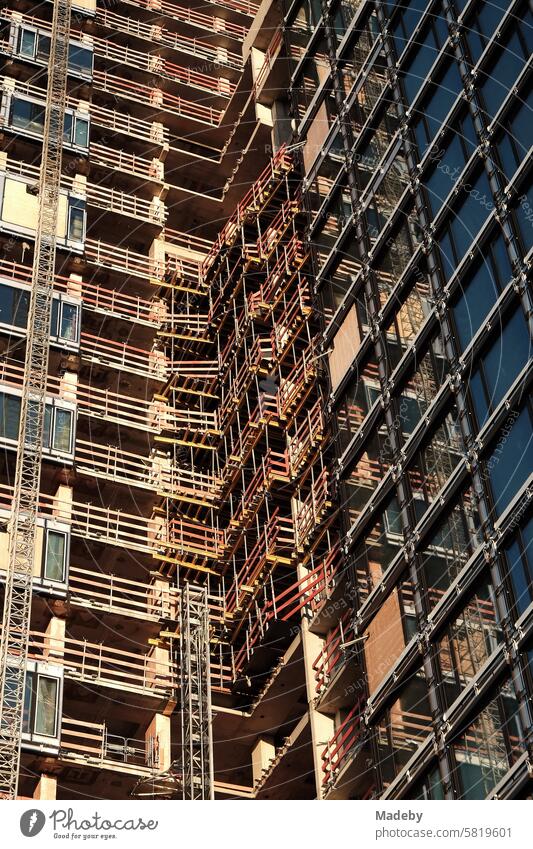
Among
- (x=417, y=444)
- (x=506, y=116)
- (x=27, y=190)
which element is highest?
(x=506, y=116)

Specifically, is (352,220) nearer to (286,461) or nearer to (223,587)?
(286,461)

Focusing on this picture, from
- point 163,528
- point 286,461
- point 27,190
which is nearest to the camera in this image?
point 286,461

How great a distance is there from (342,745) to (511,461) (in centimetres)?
1449

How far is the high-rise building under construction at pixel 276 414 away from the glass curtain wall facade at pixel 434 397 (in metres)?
Result: 0.14

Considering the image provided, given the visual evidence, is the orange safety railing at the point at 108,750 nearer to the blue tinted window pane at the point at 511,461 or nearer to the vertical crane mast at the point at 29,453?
the vertical crane mast at the point at 29,453

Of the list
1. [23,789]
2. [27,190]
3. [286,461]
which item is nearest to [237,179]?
[27,190]

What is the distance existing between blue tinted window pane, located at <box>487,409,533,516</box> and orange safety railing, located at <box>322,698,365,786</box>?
10.8 meters

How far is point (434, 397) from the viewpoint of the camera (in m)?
52.2

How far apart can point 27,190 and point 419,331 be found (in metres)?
35.2

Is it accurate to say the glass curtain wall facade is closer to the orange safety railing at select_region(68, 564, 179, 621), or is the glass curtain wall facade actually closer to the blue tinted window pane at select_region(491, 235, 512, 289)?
the blue tinted window pane at select_region(491, 235, 512, 289)

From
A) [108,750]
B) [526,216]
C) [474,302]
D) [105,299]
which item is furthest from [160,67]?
[526,216]

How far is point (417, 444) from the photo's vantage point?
5275 centimetres

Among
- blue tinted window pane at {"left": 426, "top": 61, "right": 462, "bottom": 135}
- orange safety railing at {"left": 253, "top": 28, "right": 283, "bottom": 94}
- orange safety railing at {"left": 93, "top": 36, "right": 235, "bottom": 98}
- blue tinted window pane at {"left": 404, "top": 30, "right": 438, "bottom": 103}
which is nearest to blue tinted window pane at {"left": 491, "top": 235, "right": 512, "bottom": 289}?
blue tinted window pane at {"left": 426, "top": 61, "right": 462, "bottom": 135}

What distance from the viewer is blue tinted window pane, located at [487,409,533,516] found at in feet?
151
